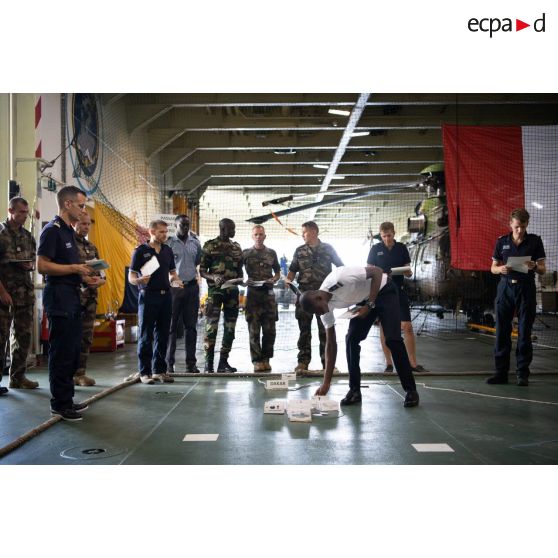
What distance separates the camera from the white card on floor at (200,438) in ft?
12.3

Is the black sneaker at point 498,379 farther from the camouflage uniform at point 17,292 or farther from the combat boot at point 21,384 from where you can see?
the camouflage uniform at point 17,292

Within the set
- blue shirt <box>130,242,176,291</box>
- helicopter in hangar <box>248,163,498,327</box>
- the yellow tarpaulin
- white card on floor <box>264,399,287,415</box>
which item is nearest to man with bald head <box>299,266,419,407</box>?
white card on floor <box>264,399,287,415</box>

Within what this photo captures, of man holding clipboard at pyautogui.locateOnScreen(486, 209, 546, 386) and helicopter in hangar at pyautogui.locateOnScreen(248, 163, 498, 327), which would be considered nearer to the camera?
man holding clipboard at pyautogui.locateOnScreen(486, 209, 546, 386)

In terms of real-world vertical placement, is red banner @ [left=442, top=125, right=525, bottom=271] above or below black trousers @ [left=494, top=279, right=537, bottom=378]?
above

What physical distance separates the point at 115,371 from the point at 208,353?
49.9 inches

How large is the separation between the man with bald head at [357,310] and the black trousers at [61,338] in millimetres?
1833

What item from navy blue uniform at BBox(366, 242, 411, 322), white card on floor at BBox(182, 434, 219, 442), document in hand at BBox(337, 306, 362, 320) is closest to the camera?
white card on floor at BBox(182, 434, 219, 442)

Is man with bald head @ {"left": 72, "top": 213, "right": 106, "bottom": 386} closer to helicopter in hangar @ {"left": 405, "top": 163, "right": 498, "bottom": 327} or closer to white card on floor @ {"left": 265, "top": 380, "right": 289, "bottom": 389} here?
white card on floor @ {"left": 265, "top": 380, "right": 289, "bottom": 389}

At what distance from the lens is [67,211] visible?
455 centimetres

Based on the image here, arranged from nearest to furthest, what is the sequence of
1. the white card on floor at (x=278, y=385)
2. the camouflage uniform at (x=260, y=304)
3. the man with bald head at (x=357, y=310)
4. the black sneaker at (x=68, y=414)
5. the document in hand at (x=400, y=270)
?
the man with bald head at (x=357, y=310) → the black sneaker at (x=68, y=414) → the white card on floor at (x=278, y=385) → the document in hand at (x=400, y=270) → the camouflage uniform at (x=260, y=304)

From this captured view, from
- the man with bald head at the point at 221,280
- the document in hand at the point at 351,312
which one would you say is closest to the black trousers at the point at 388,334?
the document in hand at the point at 351,312

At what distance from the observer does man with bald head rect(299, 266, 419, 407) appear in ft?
14.1

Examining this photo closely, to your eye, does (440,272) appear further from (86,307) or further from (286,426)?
(286,426)

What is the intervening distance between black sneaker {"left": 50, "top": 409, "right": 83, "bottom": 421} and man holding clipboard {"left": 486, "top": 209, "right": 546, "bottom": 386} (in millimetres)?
4156
